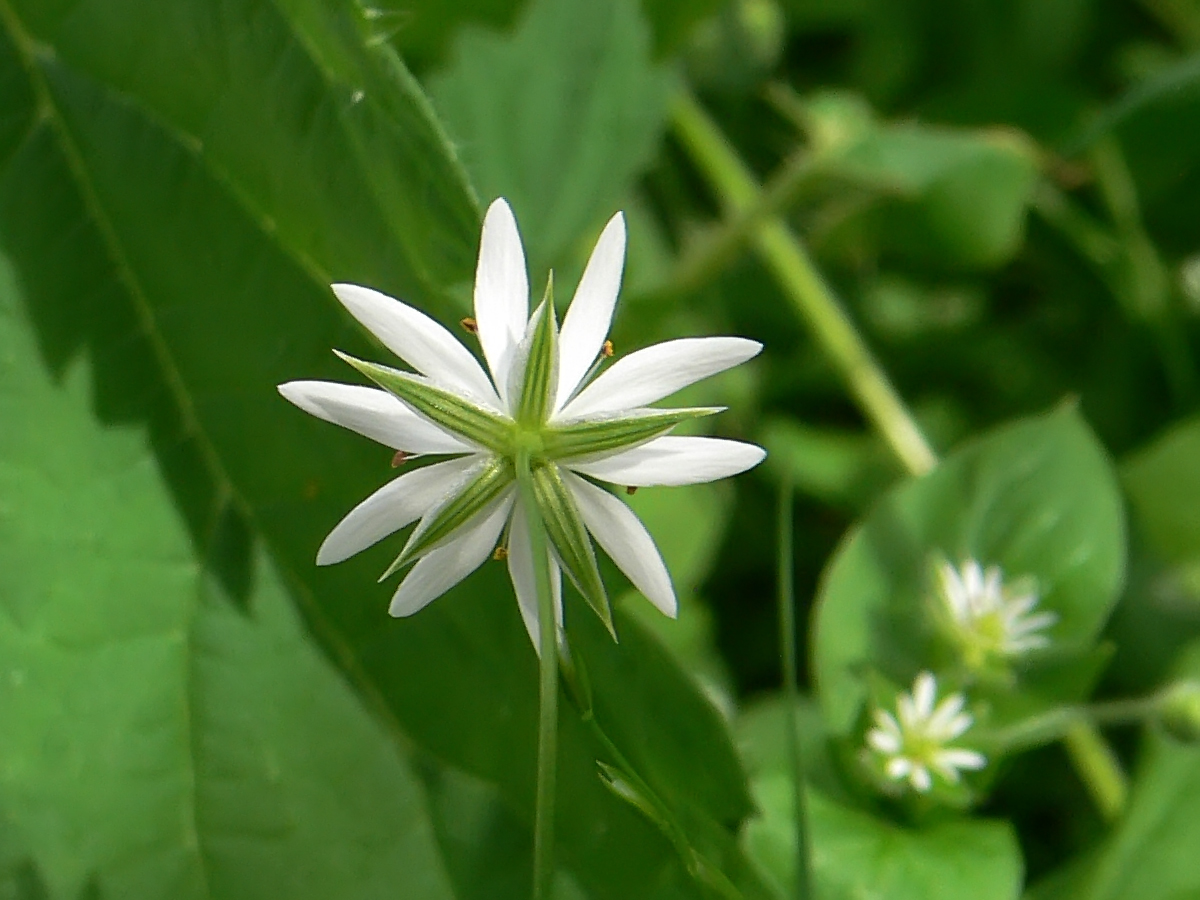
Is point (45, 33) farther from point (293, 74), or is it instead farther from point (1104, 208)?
point (1104, 208)

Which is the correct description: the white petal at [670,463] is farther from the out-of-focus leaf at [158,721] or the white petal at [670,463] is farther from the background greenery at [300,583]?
the out-of-focus leaf at [158,721]

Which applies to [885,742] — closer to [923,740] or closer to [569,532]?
[923,740]

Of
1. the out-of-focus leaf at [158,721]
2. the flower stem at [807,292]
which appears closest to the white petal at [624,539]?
the out-of-focus leaf at [158,721]

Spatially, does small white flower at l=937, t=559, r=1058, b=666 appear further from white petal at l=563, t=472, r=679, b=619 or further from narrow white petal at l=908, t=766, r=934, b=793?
white petal at l=563, t=472, r=679, b=619

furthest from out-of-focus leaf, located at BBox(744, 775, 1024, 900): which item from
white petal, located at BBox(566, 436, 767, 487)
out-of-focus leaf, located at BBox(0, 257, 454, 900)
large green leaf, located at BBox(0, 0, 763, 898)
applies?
white petal, located at BBox(566, 436, 767, 487)

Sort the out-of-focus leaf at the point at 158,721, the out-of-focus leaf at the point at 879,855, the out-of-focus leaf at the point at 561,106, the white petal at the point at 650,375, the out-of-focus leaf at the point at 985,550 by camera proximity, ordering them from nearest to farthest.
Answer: the white petal at the point at 650,375 < the out-of-focus leaf at the point at 158,721 < the out-of-focus leaf at the point at 879,855 < the out-of-focus leaf at the point at 985,550 < the out-of-focus leaf at the point at 561,106

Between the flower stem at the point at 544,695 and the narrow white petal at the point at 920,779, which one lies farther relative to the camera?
the narrow white petal at the point at 920,779
